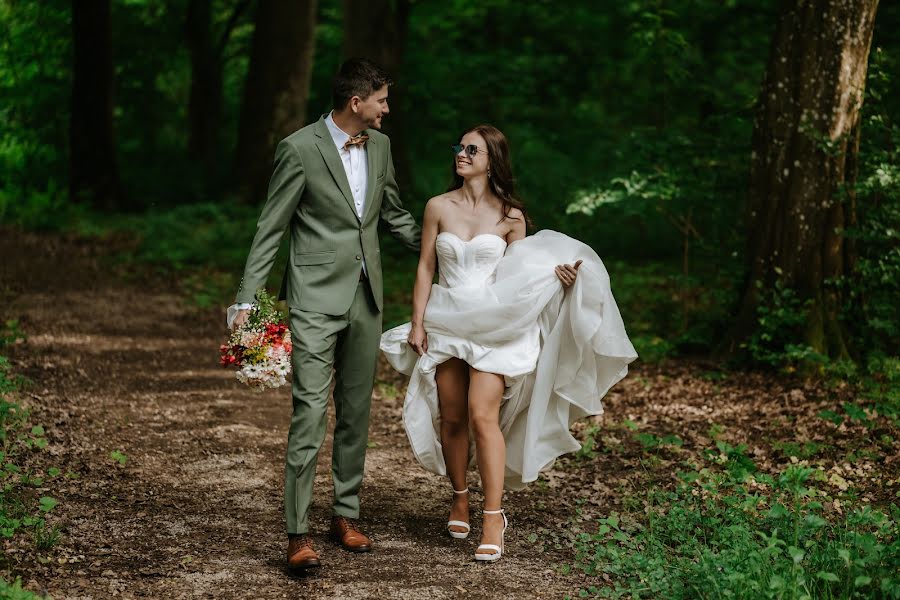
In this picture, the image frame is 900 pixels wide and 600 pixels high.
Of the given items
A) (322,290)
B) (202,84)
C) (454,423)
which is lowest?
(454,423)

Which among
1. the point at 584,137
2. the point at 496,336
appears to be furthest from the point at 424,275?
the point at 584,137

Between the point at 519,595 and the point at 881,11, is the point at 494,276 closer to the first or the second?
the point at 519,595

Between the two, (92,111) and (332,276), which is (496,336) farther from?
(92,111)

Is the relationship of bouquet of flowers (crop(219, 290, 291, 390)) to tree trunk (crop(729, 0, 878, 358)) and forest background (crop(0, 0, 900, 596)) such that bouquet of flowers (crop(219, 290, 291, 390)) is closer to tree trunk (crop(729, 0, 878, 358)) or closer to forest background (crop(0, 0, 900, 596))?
forest background (crop(0, 0, 900, 596))

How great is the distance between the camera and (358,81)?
5.09 m

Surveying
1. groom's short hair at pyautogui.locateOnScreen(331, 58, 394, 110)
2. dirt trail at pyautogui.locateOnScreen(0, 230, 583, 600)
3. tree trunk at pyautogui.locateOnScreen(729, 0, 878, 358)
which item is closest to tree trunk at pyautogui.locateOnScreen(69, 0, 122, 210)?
dirt trail at pyautogui.locateOnScreen(0, 230, 583, 600)

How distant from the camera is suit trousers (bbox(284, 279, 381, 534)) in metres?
4.90

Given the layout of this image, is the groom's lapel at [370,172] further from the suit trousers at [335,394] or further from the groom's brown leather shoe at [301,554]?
the groom's brown leather shoe at [301,554]

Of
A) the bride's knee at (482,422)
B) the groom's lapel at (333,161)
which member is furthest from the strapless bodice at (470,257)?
the bride's knee at (482,422)

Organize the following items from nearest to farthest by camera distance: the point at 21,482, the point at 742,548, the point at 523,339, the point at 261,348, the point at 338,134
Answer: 1. the point at 742,548
2. the point at 261,348
3. the point at 338,134
4. the point at 523,339
5. the point at 21,482

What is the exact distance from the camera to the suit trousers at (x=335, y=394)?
490 cm

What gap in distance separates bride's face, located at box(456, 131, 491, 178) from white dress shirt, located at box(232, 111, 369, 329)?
0.53 m

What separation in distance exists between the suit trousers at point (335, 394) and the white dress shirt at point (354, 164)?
32 cm

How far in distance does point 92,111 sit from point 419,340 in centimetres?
1619
